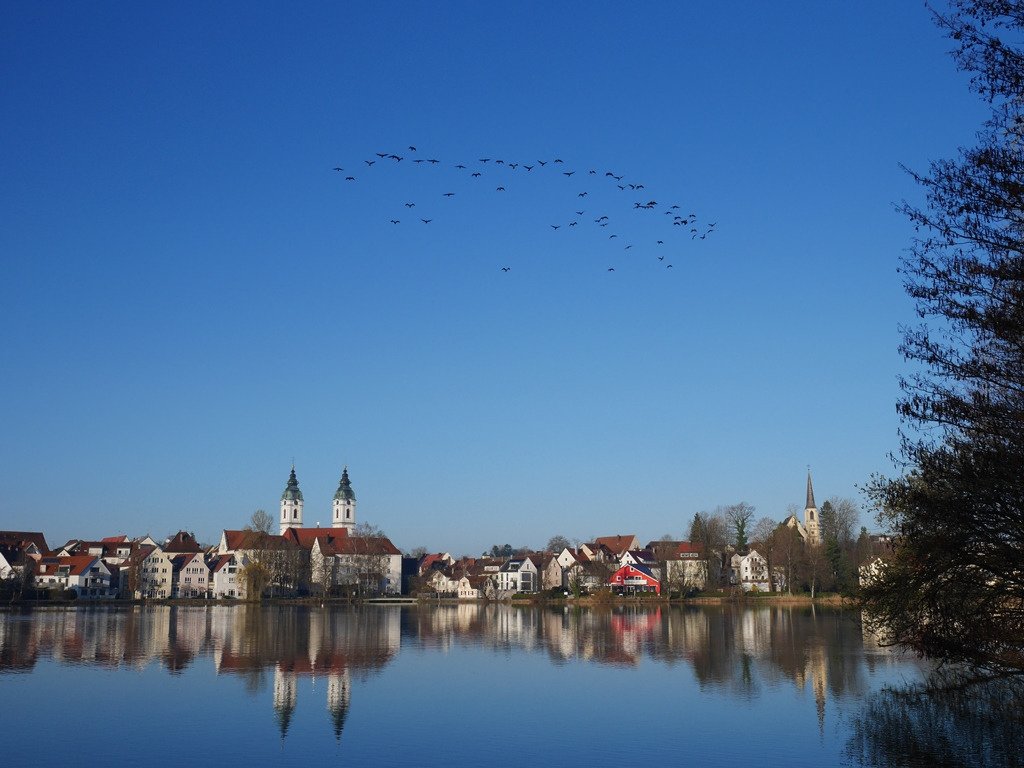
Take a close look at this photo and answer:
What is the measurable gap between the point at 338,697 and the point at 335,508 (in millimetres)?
134023

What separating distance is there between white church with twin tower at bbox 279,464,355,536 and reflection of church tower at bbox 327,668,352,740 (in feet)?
413

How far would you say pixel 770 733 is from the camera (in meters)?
25.3

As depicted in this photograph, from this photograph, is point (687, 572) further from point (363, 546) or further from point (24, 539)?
point (24, 539)

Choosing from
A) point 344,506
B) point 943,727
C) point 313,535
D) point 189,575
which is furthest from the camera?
point 344,506

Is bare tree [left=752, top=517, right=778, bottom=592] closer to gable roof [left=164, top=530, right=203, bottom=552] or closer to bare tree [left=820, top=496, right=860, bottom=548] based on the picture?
bare tree [left=820, top=496, right=860, bottom=548]

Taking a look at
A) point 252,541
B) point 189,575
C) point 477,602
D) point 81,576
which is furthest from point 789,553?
point 81,576

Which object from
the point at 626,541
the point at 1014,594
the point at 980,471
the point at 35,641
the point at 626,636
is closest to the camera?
the point at 980,471

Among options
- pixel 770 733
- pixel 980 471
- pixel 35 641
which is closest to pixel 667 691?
pixel 770 733

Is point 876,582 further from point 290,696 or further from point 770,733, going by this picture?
point 290,696

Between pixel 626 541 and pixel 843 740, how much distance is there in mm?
130333

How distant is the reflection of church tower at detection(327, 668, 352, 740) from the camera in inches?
1045

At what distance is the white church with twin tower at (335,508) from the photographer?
161625mm

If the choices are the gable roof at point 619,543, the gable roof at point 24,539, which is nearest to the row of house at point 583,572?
the gable roof at point 619,543

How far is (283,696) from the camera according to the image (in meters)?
31.1
